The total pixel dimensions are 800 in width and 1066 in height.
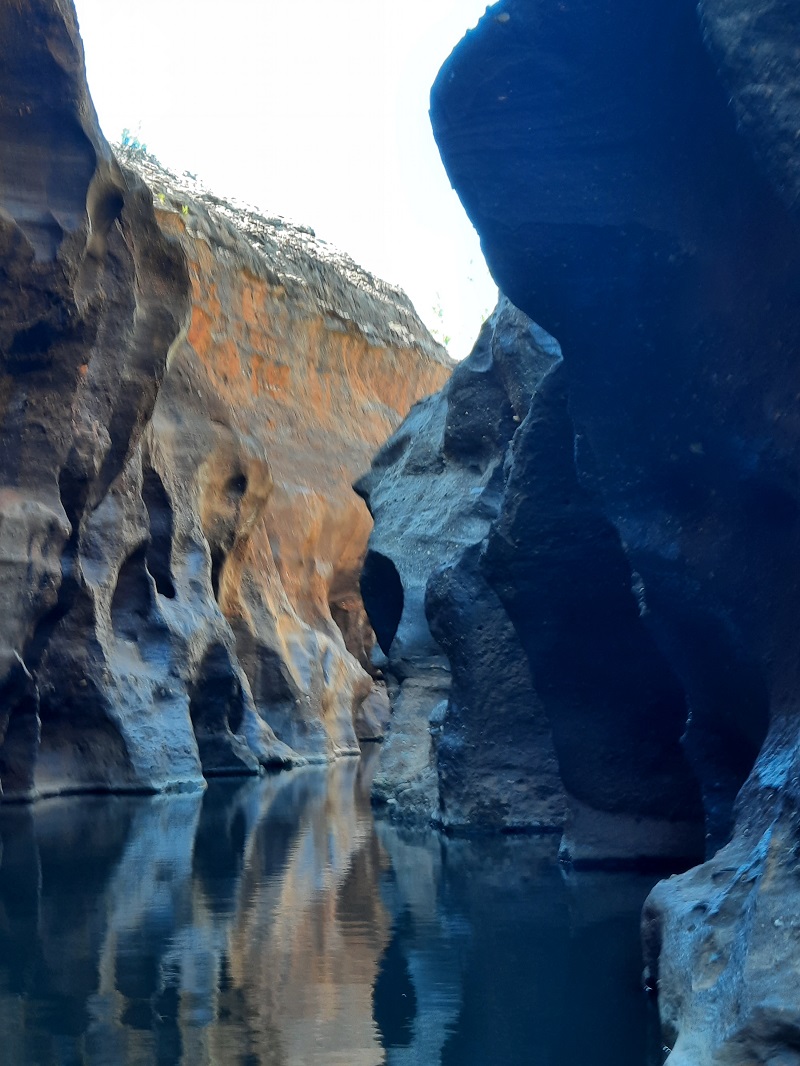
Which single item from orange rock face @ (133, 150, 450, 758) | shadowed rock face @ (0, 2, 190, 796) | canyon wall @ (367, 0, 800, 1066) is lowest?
canyon wall @ (367, 0, 800, 1066)

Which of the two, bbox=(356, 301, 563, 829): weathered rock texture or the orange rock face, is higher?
the orange rock face

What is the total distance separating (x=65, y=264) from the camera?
391 inches

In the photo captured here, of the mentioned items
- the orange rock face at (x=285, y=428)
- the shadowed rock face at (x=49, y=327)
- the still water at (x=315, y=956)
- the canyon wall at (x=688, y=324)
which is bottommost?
the still water at (x=315, y=956)

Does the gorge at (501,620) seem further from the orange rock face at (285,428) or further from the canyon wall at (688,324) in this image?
the orange rock face at (285,428)

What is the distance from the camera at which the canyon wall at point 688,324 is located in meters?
3.43

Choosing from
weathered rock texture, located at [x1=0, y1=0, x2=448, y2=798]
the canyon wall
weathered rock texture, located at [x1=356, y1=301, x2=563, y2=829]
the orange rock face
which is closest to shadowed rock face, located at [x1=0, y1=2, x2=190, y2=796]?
weathered rock texture, located at [x1=0, y1=0, x2=448, y2=798]

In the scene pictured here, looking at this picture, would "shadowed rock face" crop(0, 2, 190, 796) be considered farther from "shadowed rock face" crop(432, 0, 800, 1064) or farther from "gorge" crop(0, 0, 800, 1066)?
"shadowed rock face" crop(432, 0, 800, 1064)

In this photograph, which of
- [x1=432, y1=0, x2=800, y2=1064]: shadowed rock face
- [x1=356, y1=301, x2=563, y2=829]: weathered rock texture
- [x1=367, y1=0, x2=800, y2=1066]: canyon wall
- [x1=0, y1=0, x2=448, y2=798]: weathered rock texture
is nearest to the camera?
[x1=367, y1=0, x2=800, y2=1066]: canyon wall

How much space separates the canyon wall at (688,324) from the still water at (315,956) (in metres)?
0.45

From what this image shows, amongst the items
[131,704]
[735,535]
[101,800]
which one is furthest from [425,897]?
[131,704]

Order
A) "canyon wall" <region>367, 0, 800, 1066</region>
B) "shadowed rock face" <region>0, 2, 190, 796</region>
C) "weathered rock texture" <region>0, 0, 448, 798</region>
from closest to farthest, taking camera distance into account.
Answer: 1. "canyon wall" <region>367, 0, 800, 1066</region>
2. "shadowed rock face" <region>0, 2, 190, 796</region>
3. "weathered rock texture" <region>0, 0, 448, 798</region>

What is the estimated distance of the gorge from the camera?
3436 millimetres

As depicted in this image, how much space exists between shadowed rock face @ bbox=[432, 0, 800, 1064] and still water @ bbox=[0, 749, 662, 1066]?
465mm

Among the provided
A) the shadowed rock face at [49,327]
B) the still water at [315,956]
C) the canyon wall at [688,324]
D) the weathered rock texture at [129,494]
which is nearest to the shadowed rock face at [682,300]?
the canyon wall at [688,324]
